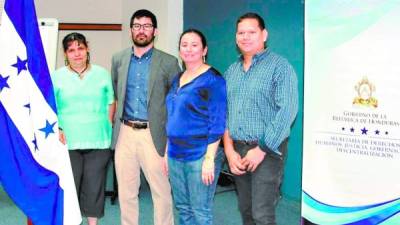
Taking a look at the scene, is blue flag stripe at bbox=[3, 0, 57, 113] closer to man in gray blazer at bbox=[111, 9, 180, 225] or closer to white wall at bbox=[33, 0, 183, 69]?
man in gray blazer at bbox=[111, 9, 180, 225]

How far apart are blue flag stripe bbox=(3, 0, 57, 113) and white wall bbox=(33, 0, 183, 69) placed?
3183 millimetres

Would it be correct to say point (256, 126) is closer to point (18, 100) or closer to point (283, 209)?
point (18, 100)

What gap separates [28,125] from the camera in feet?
8.16

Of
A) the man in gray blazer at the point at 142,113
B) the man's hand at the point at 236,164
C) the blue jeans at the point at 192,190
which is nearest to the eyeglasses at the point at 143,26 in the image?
the man in gray blazer at the point at 142,113

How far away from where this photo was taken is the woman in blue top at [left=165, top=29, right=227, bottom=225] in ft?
8.57

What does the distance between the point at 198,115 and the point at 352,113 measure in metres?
0.78

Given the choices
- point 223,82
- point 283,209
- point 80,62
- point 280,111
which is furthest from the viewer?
point 283,209

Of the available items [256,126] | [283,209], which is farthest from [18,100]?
[283,209]

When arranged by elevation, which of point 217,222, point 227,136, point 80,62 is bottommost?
point 217,222

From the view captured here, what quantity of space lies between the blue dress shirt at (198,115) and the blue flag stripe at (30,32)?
2.33ft

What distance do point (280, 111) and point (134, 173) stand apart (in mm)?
1131

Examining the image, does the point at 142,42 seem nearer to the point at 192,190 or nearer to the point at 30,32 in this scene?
the point at 30,32

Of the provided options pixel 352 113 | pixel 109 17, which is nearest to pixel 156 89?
pixel 352 113

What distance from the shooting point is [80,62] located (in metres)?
2.96
